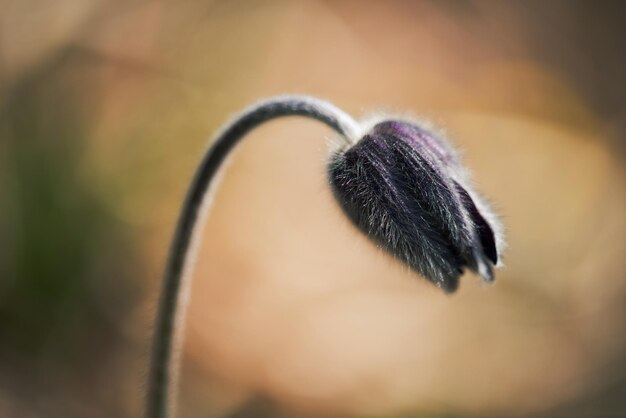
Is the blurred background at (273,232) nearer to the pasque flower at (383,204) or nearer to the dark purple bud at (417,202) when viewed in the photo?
the pasque flower at (383,204)

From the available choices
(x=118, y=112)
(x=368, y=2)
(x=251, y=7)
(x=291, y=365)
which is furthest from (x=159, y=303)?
(x=368, y=2)

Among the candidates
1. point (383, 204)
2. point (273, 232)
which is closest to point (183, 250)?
point (383, 204)

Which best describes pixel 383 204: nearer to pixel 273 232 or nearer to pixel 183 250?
pixel 183 250

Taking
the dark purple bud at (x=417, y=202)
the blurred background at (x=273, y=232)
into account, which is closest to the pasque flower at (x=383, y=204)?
the dark purple bud at (x=417, y=202)

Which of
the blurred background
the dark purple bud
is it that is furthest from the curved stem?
the blurred background

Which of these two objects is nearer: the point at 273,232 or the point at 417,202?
the point at 417,202

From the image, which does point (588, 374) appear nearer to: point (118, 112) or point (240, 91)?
point (240, 91)

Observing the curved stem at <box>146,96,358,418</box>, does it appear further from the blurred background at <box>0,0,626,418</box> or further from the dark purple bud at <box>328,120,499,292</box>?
the blurred background at <box>0,0,626,418</box>
